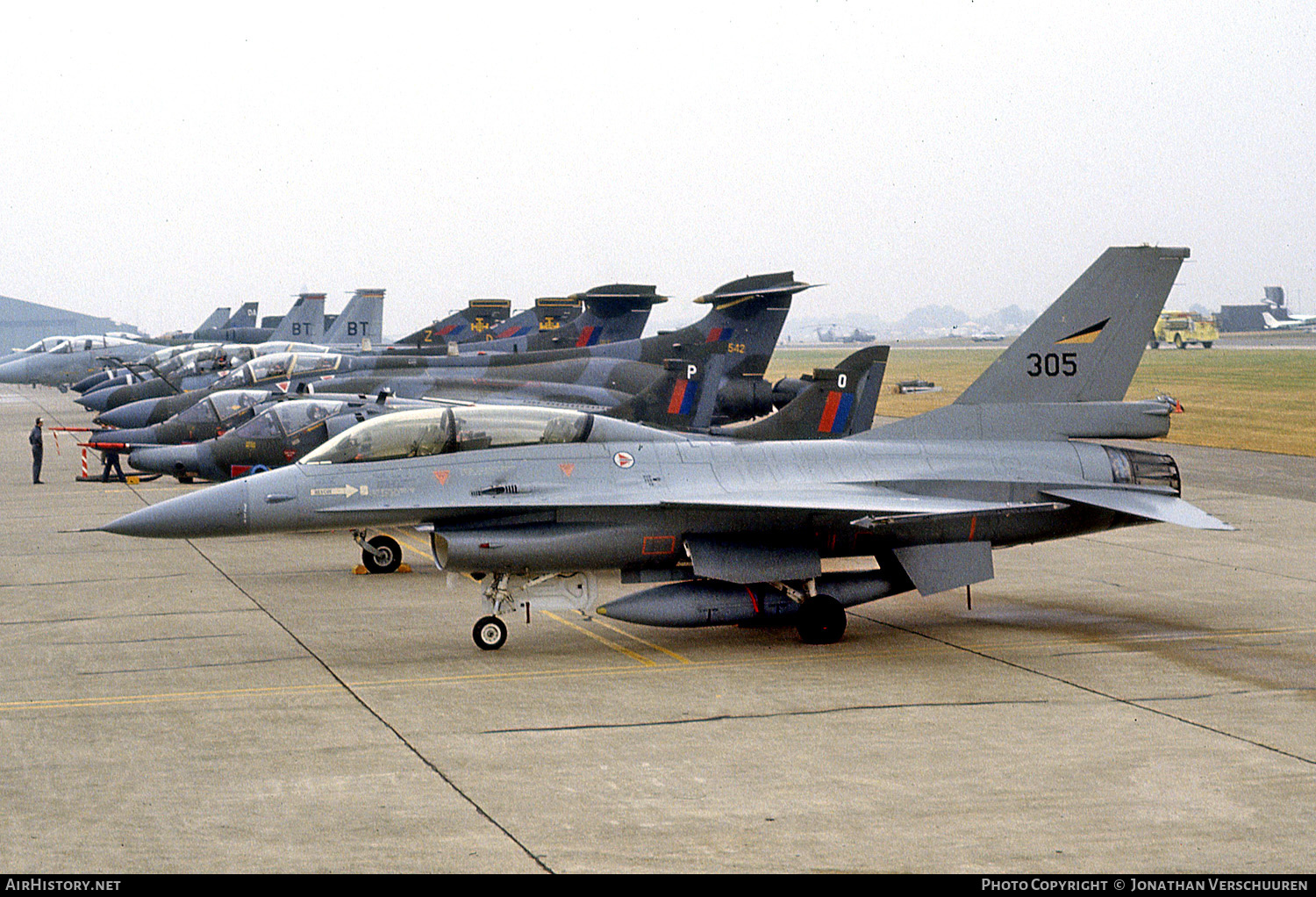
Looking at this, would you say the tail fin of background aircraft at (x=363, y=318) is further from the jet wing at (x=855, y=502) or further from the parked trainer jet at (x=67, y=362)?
the jet wing at (x=855, y=502)

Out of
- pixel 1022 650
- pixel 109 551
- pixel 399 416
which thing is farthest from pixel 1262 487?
pixel 109 551

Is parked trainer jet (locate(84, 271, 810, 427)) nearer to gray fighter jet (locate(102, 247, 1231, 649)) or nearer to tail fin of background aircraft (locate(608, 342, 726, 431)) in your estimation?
tail fin of background aircraft (locate(608, 342, 726, 431))

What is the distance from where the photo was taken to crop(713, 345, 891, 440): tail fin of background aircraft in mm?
18000

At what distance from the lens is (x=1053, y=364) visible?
1346 cm

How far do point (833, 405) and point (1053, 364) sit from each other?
5.13 metres

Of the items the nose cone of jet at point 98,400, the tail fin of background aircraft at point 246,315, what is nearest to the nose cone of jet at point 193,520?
the nose cone of jet at point 98,400

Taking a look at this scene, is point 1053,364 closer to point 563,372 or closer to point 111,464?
point 563,372

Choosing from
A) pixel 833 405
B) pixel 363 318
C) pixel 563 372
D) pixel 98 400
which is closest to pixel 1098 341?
pixel 833 405

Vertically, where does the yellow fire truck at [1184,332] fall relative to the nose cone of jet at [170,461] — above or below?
above

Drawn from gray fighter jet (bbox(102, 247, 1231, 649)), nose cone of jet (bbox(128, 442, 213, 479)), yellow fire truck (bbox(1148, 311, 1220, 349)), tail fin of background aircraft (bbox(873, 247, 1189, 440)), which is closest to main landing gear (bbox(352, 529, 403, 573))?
nose cone of jet (bbox(128, 442, 213, 479))

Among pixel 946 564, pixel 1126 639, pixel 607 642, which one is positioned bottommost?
pixel 607 642

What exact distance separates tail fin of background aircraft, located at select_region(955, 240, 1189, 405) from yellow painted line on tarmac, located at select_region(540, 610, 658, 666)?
4.56 meters

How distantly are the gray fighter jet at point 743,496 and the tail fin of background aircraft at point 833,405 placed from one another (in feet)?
15.1

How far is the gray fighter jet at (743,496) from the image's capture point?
38.5 ft
